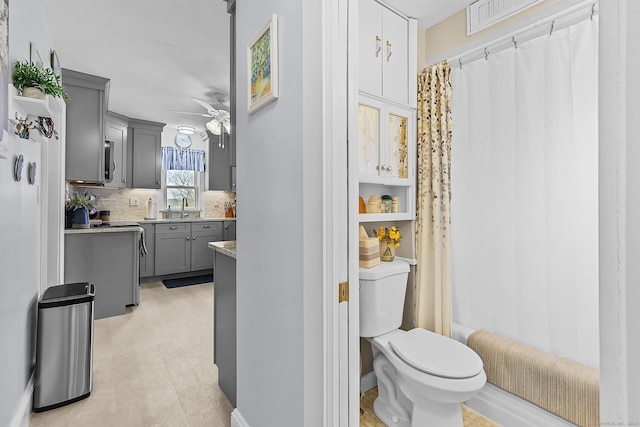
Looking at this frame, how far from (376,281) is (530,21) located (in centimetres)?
172

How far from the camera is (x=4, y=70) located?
1364mm

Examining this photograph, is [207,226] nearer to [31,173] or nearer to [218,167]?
[218,167]

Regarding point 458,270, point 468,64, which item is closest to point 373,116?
point 468,64

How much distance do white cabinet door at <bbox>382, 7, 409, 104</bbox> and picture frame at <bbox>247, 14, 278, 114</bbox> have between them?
934 mm

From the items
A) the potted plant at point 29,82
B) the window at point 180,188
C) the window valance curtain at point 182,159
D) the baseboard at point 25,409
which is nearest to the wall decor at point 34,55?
the potted plant at point 29,82

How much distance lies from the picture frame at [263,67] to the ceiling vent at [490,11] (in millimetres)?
1462

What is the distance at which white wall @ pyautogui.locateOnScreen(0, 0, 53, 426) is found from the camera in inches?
58.9

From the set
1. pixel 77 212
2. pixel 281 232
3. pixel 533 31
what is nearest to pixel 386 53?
pixel 533 31

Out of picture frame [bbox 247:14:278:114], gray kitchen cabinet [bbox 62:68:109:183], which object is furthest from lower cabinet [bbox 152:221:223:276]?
picture frame [bbox 247:14:278:114]

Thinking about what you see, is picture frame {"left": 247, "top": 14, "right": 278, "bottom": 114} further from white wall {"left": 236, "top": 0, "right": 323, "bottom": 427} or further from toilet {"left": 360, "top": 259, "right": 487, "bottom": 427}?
toilet {"left": 360, "top": 259, "right": 487, "bottom": 427}

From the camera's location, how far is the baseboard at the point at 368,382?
6.91 feet

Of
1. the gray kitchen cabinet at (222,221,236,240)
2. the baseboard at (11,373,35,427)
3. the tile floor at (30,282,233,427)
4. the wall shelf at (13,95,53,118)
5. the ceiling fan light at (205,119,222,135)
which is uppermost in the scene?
the ceiling fan light at (205,119,222,135)

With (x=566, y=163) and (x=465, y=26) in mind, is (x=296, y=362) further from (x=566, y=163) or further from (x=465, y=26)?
(x=465, y=26)

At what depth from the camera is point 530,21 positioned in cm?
178
